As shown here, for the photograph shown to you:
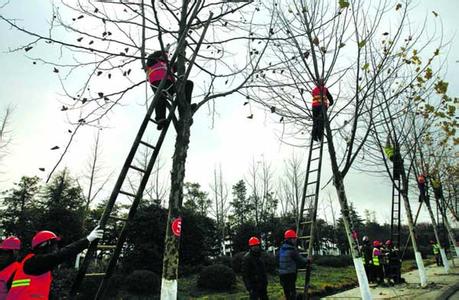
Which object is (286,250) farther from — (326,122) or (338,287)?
(338,287)

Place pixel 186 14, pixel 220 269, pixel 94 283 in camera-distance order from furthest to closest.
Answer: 1. pixel 220 269
2. pixel 94 283
3. pixel 186 14

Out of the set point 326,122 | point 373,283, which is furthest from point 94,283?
point 373,283

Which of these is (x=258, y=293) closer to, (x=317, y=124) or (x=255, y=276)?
(x=255, y=276)

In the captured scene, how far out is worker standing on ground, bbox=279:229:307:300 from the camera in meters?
6.98

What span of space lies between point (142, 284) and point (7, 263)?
22.3 feet

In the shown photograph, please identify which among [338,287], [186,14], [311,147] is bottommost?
[338,287]

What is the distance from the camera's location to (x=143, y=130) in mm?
4293

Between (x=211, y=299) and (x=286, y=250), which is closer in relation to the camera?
(x=286, y=250)

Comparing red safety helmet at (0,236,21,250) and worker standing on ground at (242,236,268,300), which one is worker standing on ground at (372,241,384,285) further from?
red safety helmet at (0,236,21,250)

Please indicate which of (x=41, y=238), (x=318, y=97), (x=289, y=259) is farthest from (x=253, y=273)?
(x=41, y=238)

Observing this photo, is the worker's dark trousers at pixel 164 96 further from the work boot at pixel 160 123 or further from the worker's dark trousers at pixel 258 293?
the worker's dark trousers at pixel 258 293

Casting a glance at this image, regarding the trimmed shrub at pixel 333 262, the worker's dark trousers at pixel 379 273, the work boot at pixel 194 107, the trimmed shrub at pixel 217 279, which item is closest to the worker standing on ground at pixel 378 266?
the worker's dark trousers at pixel 379 273

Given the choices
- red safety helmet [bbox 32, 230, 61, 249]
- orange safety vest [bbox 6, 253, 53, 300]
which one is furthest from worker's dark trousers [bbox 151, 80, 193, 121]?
orange safety vest [bbox 6, 253, 53, 300]

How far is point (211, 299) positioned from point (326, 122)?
23.7ft
